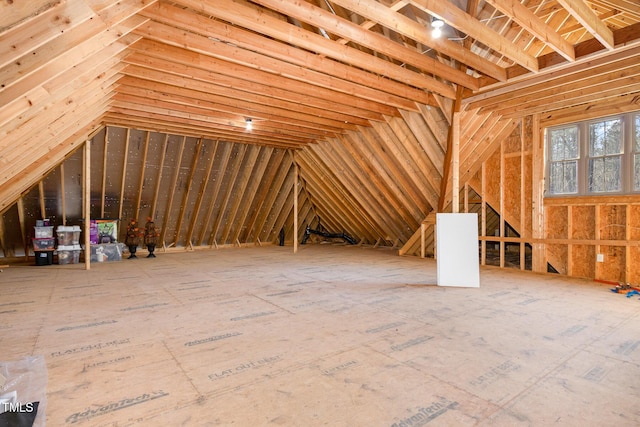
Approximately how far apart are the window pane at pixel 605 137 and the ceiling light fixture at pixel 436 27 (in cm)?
401

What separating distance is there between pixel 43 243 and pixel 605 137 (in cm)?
1069

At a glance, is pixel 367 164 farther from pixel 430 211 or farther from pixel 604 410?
pixel 604 410

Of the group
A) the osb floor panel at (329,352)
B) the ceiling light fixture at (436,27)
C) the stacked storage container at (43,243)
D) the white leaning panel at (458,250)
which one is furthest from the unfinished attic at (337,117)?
the osb floor panel at (329,352)

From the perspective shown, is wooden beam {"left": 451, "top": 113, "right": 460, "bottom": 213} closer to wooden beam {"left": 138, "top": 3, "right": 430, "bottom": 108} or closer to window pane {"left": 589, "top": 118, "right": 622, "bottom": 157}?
wooden beam {"left": 138, "top": 3, "right": 430, "bottom": 108}

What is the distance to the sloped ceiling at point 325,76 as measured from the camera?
293 cm

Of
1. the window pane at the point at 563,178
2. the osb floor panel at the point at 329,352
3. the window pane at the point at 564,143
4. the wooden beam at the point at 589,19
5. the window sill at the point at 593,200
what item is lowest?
the osb floor panel at the point at 329,352

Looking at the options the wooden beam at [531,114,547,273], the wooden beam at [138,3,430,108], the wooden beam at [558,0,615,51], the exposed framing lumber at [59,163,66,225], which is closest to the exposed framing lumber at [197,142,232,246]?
the exposed framing lumber at [59,163,66,225]

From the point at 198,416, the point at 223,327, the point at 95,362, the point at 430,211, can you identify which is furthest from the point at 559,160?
the point at 95,362

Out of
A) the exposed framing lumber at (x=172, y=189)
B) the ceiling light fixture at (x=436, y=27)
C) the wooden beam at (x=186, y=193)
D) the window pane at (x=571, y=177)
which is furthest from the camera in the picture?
the wooden beam at (x=186, y=193)

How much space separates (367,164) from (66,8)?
6.17 metres

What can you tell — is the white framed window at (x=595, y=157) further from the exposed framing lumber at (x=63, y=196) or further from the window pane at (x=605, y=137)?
the exposed framing lumber at (x=63, y=196)

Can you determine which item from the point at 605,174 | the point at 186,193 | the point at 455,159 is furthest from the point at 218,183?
the point at 605,174

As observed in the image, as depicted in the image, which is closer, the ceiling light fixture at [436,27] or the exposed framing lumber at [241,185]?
the ceiling light fixture at [436,27]

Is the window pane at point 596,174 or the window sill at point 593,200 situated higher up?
the window pane at point 596,174
